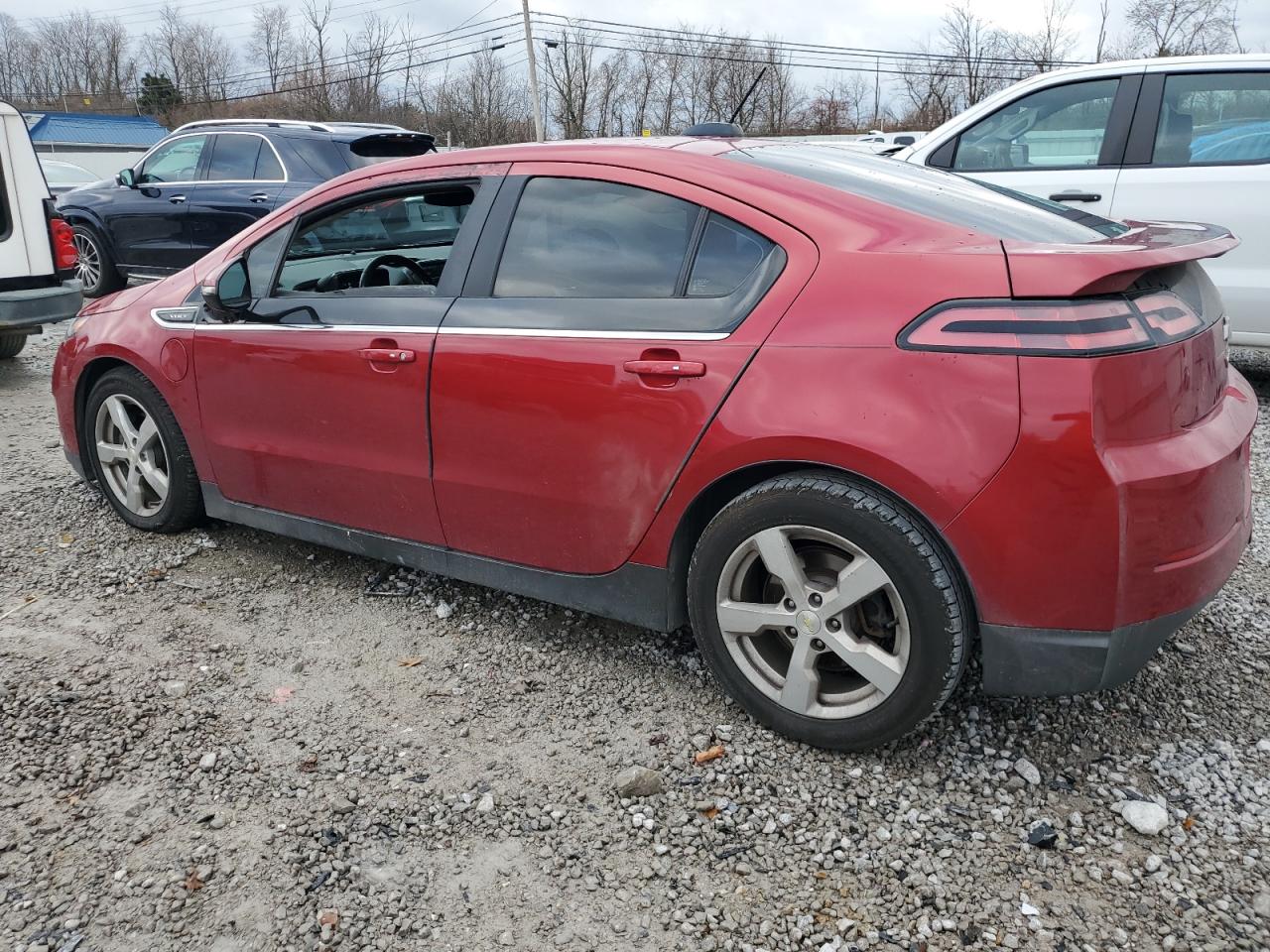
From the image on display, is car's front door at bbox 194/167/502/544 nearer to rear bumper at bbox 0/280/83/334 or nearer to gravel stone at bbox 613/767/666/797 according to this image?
gravel stone at bbox 613/767/666/797

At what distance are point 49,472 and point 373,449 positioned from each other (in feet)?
9.41

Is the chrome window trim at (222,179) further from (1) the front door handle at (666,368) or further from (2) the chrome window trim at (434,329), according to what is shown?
(1) the front door handle at (666,368)

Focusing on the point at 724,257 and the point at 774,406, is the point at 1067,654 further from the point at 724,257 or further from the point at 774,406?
the point at 724,257

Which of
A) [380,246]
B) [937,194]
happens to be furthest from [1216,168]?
[380,246]

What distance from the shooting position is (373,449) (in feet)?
11.1

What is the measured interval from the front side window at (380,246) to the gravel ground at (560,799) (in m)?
1.18

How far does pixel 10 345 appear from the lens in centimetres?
811

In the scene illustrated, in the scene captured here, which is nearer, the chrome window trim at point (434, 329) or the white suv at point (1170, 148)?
the chrome window trim at point (434, 329)

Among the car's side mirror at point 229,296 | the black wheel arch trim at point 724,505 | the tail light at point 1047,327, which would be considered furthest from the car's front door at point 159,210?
the tail light at point 1047,327

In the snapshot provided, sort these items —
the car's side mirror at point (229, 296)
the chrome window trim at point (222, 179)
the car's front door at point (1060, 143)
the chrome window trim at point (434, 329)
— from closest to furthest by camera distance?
the chrome window trim at point (434, 329) → the car's side mirror at point (229, 296) → the car's front door at point (1060, 143) → the chrome window trim at point (222, 179)

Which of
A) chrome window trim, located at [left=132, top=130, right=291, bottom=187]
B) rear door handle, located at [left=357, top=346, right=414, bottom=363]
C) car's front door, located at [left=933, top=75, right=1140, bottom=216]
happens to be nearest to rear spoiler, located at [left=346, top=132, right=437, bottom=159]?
chrome window trim, located at [left=132, top=130, right=291, bottom=187]

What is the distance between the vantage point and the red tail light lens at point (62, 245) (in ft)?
23.9

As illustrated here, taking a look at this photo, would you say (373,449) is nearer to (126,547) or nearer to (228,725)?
(228,725)

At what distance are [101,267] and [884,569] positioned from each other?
34.8 feet
